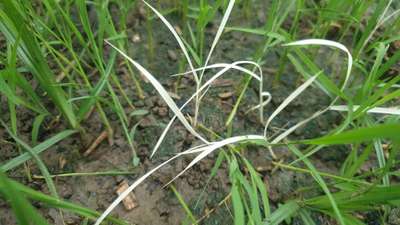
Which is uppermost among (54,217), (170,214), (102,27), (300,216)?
(102,27)

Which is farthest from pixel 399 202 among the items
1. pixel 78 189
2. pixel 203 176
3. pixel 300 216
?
pixel 78 189

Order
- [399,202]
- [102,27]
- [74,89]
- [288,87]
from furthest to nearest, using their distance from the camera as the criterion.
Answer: [288,87] → [74,89] → [102,27] → [399,202]

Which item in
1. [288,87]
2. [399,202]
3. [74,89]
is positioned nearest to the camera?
[399,202]

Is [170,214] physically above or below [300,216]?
above

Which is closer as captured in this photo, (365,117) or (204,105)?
(365,117)

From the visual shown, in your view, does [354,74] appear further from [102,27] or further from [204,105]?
[102,27]

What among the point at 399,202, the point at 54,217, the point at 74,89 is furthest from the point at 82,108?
the point at 399,202
